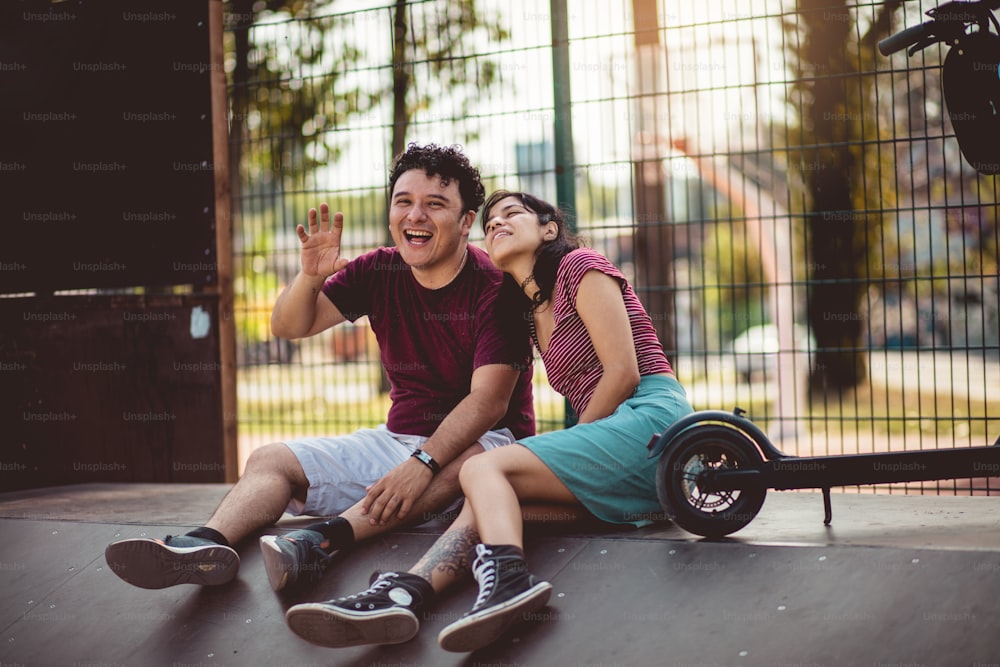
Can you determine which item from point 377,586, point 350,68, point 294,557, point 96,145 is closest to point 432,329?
point 294,557

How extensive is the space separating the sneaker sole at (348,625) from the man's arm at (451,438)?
2.04 ft

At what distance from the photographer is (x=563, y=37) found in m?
4.29

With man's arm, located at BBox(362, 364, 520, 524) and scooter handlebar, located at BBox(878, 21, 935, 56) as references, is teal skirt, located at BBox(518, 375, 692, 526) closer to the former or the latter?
man's arm, located at BBox(362, 364, 520, 524)

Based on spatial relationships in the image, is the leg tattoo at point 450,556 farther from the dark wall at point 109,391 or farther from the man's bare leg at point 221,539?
the dark wall at point 109,391

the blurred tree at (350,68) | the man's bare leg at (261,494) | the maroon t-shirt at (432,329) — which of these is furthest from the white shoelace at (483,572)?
the blurred tree at (350,68)

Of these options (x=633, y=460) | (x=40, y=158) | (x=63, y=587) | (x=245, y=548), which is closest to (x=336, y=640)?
(x=245, y=548)

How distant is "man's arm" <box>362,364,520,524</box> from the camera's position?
10.0 feet

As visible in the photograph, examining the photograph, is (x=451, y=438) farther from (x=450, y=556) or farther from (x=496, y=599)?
(x=496, y=599)

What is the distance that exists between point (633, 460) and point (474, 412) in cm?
57

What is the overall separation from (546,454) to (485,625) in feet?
2.14

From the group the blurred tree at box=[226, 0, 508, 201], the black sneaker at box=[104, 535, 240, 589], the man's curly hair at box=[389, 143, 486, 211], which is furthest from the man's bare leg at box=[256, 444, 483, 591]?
the blurred tree at box=[226, 0, 508, 201]

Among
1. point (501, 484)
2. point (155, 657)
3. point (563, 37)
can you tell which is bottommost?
point (155, 657)

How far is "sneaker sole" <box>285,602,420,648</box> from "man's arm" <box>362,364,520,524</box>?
0.62 meters

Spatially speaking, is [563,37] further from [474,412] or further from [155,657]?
[155,657]
